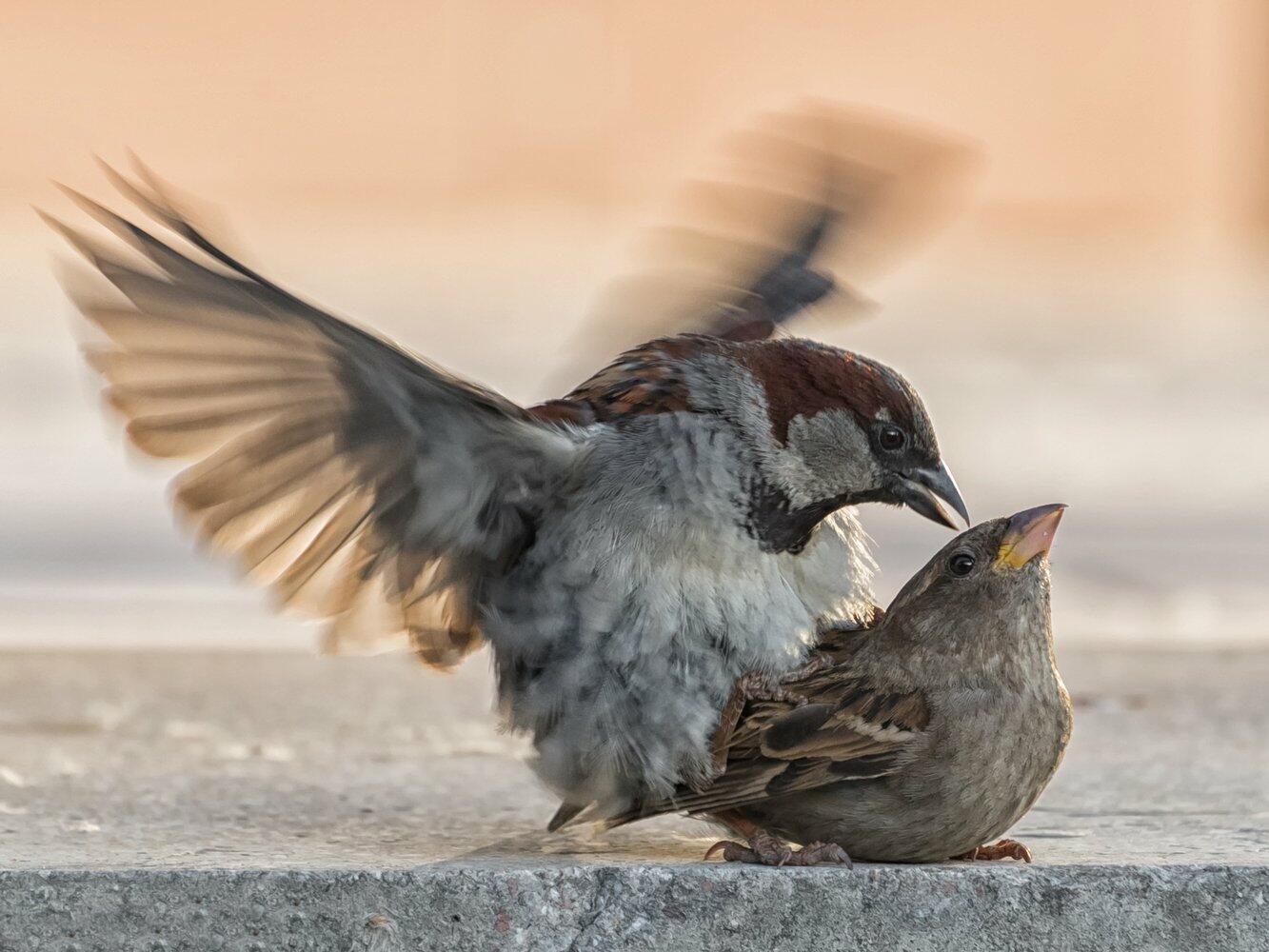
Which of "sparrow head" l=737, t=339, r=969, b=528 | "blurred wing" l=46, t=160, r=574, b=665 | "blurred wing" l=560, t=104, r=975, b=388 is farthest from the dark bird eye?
"blurred wing" l=560, t=104, r=975, b=388

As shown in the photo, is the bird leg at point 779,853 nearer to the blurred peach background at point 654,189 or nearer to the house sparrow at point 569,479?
the house sparrow at point 569,479

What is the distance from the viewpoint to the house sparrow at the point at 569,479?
3.54m

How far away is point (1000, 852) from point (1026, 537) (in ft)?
1.77

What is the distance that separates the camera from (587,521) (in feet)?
11.9

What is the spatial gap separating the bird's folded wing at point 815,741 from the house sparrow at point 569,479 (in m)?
0.06

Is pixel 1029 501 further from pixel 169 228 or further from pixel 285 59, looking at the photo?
pixel 285 59

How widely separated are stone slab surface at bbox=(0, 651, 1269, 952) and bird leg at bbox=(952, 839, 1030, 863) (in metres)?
0.04

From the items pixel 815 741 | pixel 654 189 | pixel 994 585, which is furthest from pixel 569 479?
pixel 654 189

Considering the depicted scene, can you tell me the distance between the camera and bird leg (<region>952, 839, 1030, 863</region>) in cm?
350

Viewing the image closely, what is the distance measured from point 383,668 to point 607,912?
3.21 metres

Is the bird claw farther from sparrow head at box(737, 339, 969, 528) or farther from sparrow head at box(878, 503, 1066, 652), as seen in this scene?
sparrow head at box(737, 339, 969, 528)

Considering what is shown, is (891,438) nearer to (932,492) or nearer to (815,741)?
(932,492)

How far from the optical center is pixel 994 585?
3430mm

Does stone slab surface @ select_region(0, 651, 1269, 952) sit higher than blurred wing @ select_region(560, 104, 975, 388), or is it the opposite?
blurred wing @ select_region(560, 104, 975, 388)
